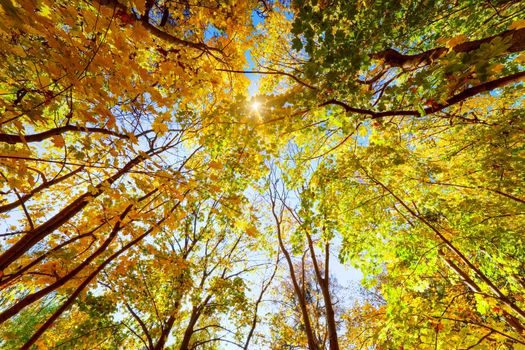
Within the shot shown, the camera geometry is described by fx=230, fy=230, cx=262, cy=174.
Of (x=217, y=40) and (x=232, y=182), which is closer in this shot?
(x=232, y=182)

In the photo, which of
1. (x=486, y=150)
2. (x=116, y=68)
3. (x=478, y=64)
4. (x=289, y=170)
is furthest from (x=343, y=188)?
(x=116, y=68)

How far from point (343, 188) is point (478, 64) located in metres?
2.36

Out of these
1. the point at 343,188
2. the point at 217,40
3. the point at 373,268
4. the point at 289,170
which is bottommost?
the point at 373,268

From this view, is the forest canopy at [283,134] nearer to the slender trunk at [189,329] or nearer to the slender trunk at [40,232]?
the slender trunk at [40,232]

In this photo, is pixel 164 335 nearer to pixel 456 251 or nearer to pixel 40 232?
pixel 40 232

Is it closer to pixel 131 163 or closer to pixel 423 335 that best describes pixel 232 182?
pixel 131 163

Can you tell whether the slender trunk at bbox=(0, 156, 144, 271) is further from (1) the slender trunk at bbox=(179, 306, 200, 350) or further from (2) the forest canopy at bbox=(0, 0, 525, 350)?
(1) the slender trunk at bbox=(179, 306, 200, 350)

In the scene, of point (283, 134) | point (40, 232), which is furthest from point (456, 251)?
point (40, 232)

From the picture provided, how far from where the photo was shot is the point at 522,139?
2.91 meters

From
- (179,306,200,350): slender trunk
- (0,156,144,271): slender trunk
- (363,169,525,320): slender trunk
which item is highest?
(363,169,525,320): slender trunk

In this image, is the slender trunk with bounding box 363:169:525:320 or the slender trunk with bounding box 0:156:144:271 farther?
the slender trunk with bounding box 363:169:525:320

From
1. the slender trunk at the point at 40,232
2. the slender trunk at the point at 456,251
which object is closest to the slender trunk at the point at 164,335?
the slender trunk at the point at 40,232

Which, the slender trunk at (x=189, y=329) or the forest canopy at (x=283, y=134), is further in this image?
the slender trunk at (x=189, y=329)

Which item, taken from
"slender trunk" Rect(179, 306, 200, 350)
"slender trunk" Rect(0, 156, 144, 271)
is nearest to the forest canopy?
"slender trunk" Rect(0, 156, 144, 271)
